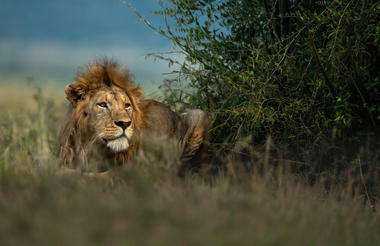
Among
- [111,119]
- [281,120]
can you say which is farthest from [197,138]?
[111,119]

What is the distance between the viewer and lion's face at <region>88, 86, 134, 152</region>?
3.87m

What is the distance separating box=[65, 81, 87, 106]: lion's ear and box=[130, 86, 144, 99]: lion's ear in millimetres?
465

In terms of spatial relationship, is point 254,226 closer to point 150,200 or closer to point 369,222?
point 150,200

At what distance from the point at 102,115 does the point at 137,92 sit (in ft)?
1.89

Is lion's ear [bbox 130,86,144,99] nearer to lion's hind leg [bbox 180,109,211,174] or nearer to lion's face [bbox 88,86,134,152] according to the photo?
lion's face [bbox 88,86,134,152]

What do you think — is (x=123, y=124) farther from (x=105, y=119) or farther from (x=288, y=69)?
(x=288, y=69)

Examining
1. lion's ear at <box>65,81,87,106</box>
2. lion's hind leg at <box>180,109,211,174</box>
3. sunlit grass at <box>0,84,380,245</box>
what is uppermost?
lion's ear at <box>65,81,87,106</box>

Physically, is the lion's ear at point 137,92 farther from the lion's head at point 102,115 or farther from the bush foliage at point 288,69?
the bush foliage at point 288,69

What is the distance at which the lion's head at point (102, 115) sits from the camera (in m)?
3.90

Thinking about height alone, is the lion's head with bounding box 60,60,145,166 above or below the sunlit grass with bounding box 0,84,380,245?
above

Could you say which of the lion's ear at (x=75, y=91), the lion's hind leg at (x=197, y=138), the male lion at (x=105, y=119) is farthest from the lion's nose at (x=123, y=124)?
the lion's hind leg at (x=197, y=138)

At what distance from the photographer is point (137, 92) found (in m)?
4.41

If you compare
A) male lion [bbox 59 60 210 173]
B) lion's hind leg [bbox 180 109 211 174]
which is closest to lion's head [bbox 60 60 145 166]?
male lion [bbox 59 60 210 173]

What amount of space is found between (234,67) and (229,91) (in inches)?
11.1
